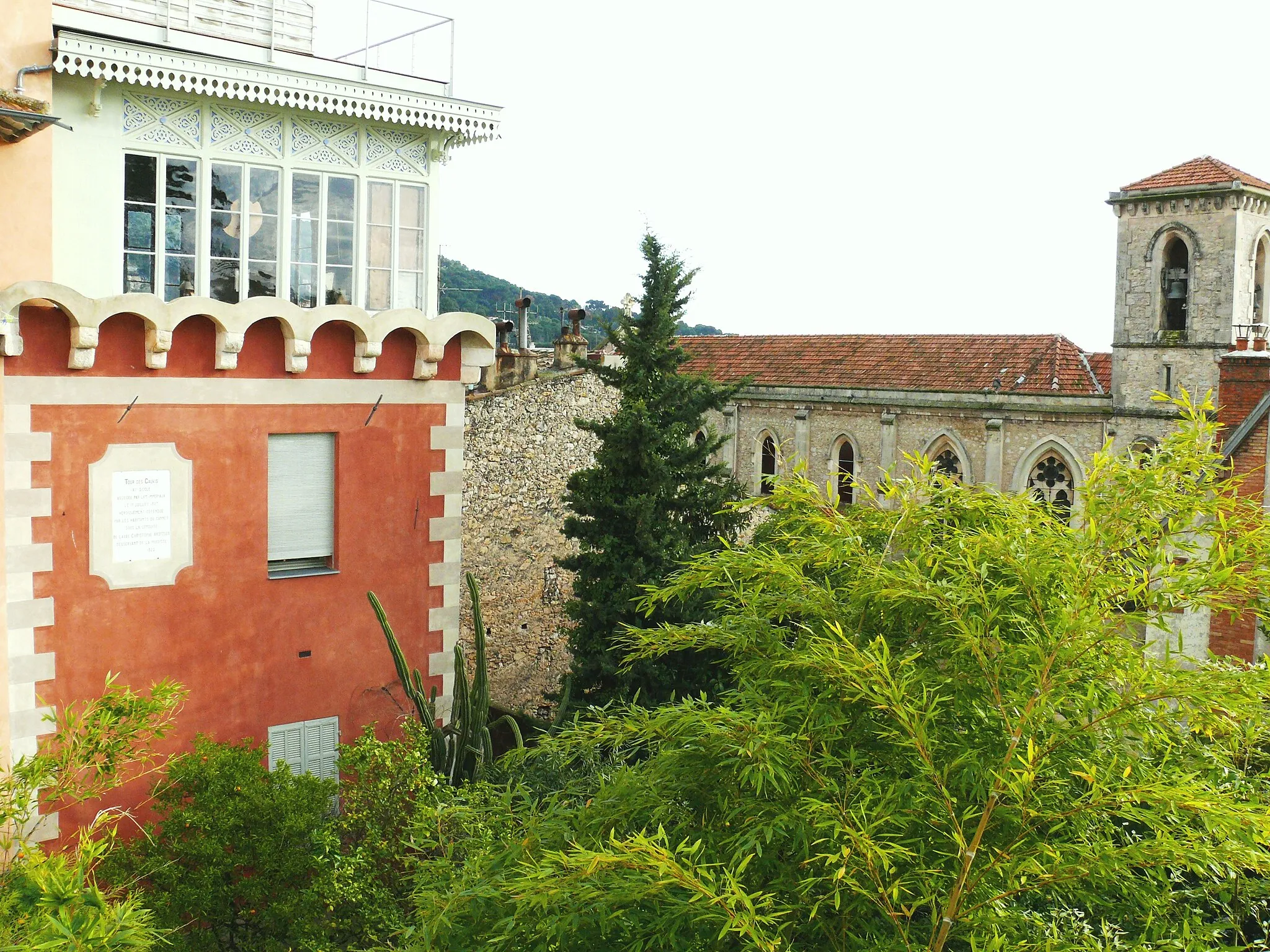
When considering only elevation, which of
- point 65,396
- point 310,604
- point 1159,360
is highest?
point 1159,360

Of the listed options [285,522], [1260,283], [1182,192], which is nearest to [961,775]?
[285,522]

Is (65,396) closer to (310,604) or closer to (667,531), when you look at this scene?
(310,604)

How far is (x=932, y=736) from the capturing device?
220 inches

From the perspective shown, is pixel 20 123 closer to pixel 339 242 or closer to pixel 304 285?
pixel 304 285

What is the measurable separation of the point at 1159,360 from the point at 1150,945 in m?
28.0

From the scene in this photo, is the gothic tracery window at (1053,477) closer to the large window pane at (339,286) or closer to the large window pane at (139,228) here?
the large window pane at (339,286)

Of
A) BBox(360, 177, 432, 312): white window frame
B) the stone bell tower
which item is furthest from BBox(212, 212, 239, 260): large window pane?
the stone bell tower

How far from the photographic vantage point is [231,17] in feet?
41.7

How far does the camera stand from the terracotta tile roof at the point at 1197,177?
2992 cm

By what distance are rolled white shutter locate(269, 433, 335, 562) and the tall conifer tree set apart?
412 centimetres

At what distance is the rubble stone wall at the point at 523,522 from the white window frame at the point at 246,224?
340 inches

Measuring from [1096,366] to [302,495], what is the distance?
81.2ft

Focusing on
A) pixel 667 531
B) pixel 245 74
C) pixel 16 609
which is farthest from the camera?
pixel 667 531

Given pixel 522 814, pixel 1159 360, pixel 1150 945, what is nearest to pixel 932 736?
pixel 1150 945
